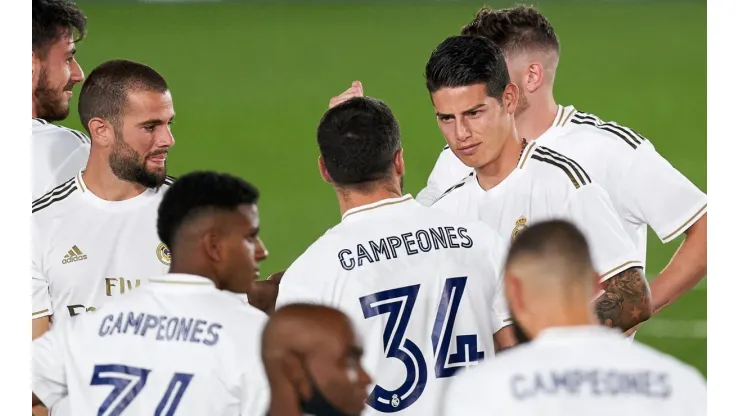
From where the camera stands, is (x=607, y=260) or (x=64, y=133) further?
(x=64, y=133)

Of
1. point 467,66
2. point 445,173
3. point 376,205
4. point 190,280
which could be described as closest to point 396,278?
point 376,205

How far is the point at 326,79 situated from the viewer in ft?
12.0

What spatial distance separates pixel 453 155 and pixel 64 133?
125 cm

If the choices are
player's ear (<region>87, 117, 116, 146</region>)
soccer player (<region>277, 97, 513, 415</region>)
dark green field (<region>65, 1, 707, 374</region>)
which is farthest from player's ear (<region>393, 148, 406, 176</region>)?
player's ear (<region>87, 117, 116, 146</region>)

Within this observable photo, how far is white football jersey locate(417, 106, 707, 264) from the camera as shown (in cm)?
325

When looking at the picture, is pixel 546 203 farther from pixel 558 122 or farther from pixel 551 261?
pixel 551 261

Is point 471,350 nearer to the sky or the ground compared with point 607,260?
nearer to the ground

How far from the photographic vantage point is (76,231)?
3.26m

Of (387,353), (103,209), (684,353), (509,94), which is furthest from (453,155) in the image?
(103,209)

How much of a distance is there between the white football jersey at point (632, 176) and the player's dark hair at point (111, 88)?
3.23 ft

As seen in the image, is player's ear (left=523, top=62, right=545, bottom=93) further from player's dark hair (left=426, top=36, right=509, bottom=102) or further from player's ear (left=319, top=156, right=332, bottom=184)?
player's ear (left=319, top=156, right=332, bottom=184)

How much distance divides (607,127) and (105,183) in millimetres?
1627

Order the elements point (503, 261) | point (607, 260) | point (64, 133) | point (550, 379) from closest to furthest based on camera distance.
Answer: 1. point (550, 379)
2. point (503, 261)
3. point (607, 260)
4. point (64, 133)
